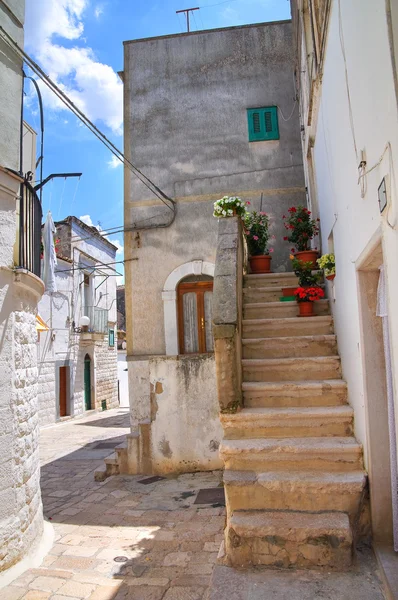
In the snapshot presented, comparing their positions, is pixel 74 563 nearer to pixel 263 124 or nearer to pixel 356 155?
pixel 356 155

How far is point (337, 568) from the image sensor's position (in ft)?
10.7

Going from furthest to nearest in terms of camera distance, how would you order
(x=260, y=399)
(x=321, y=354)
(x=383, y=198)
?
1. (x=321, y=354)
2. (x=260, y=399)
3. (x=383, y=198)

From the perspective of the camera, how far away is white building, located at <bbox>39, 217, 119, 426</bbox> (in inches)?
653

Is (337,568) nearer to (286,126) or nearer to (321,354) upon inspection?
(321,354)

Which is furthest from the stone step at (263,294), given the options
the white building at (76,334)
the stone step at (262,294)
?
the white building at (76,334)

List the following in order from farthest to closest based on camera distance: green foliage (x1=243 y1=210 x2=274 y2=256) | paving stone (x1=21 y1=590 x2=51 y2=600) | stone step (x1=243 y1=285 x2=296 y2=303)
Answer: green foliage (x1=243 y1=210 x2=274 y2=256) < stone step (x1=243 y1=285 x2=296 y2=303) < paving stone (x1=21 y1=590 x2=51 y2=600)

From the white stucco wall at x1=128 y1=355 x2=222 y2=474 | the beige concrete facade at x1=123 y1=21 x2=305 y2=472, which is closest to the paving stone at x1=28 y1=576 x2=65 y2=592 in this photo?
the white stucco wall at x1=128 y1=355 x2=222 y2=474

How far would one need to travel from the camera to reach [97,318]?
2044 centimetres

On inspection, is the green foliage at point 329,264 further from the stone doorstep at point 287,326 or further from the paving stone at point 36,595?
the paving stone at point 36,595

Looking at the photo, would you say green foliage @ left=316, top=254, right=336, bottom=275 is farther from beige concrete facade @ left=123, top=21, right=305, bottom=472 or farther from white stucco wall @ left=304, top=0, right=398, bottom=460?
beige concrete facade @ left=123, top=21, right=305, bottom=472

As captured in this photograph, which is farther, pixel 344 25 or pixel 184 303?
pixel 184 303

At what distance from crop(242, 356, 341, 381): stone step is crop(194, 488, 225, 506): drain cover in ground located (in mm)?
2565

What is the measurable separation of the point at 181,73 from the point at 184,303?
533 centimetres

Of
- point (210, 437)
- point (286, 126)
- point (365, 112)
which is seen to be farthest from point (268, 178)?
point (365, 112)
